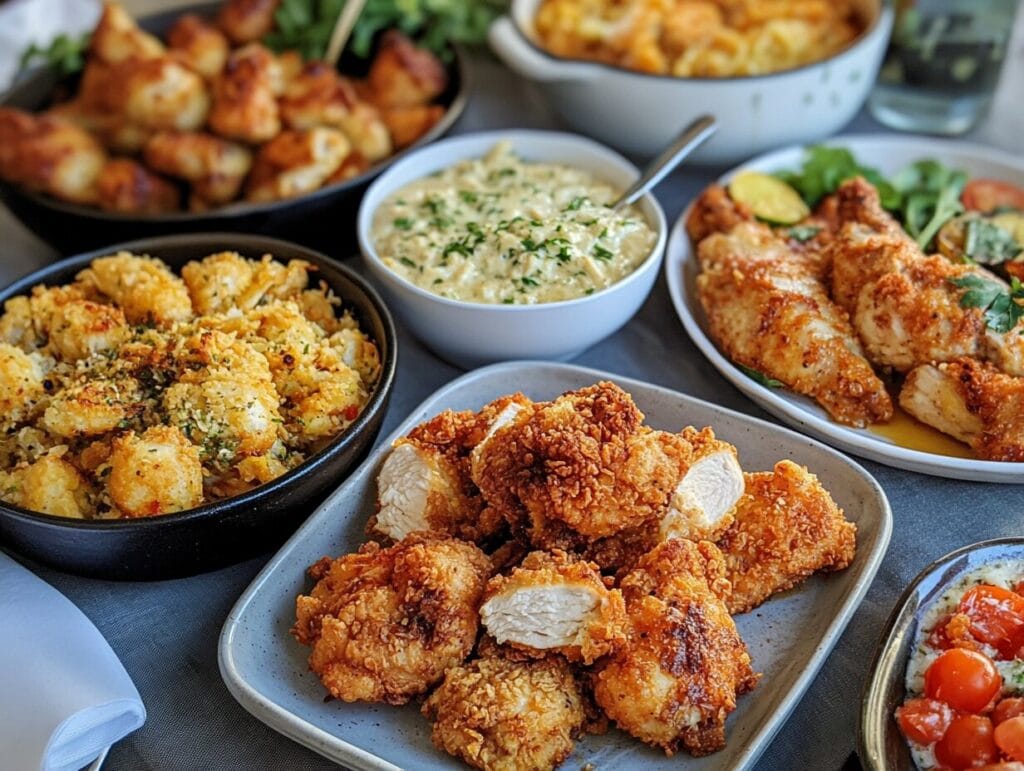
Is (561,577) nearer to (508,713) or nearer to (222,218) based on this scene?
(508,713)

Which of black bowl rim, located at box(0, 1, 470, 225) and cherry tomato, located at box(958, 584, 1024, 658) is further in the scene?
black bowl rim, located at box(0, 1, 470, 225)

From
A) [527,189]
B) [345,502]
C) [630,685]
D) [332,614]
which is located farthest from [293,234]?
[630,685]

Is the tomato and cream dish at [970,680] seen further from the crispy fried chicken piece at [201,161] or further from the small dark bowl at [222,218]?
the crispy fried chicken piece at [201,161]

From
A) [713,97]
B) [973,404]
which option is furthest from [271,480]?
[713,97]

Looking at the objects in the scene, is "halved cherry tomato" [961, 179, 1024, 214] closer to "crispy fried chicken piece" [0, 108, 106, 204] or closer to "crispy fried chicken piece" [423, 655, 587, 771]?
"crispy fried chicken piece" [423, 655, 587, 771]

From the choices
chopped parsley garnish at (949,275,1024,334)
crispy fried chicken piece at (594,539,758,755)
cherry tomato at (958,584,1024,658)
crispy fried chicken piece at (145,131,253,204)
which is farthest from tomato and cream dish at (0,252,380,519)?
chopped parsley garnish at (949,275,1024,334)

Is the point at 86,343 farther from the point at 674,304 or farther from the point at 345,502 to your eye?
the point at 674,304

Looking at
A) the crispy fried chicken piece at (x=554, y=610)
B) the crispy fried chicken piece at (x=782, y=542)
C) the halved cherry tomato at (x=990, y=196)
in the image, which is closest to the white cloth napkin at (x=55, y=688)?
the crispy fried chicken piece at (x=554, y=610)
